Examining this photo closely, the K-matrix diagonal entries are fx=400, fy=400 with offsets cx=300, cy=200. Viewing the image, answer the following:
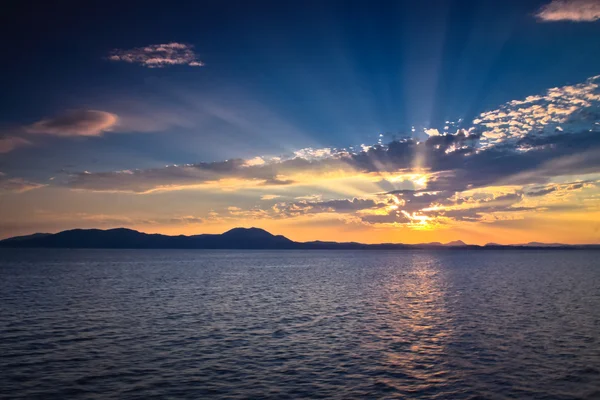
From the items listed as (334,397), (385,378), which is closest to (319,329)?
(385,378)

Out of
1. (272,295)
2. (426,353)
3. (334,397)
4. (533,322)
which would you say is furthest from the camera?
(272,295)

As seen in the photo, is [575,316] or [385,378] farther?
[575,316]

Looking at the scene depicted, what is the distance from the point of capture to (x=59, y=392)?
84.1 ft

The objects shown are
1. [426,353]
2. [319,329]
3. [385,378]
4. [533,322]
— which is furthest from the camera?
[533,322]

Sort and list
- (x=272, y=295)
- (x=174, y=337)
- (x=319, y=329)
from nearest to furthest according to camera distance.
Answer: (x=174, y=337) < (x=319, y=329) < (x=272, y=295)

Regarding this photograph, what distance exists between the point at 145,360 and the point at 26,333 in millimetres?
19455

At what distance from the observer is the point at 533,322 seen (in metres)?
49.9

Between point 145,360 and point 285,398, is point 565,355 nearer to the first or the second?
point 285,398

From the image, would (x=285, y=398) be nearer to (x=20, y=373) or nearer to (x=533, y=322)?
(x=20, y=373)

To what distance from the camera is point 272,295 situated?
77.6 m

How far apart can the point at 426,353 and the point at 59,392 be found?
94.0 ft

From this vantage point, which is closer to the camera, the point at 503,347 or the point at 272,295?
the point at 503,347

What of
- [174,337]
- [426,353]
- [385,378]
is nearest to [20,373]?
[174,337]

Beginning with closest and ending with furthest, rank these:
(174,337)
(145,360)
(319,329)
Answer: (145,360) → (174,337) → (319,329)
